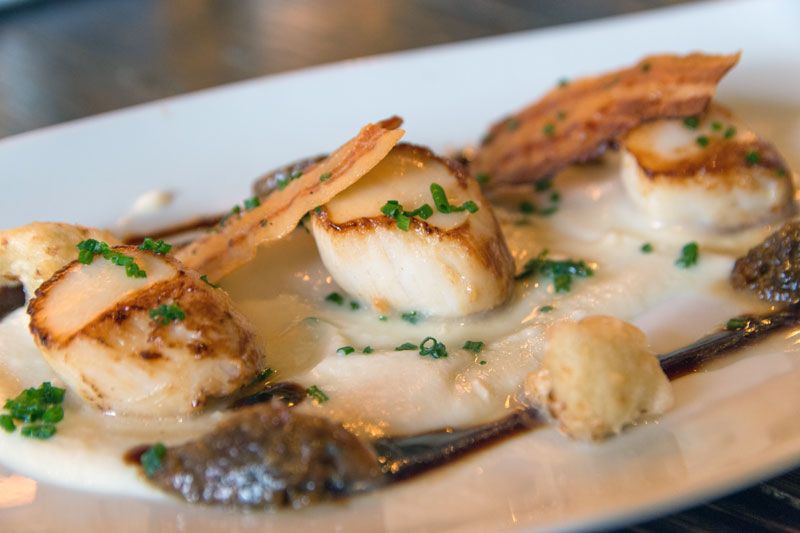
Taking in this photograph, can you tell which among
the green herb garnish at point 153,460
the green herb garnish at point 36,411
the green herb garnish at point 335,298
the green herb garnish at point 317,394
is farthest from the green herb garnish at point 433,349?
the green herb garnish at point 36,411

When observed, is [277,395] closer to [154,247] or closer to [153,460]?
[153,460]

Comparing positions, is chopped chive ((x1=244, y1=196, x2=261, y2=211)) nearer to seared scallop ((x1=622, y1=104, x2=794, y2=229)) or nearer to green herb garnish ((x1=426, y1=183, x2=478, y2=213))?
green herb garnish ((x1=426, y1=183, x2=478, y2=213))

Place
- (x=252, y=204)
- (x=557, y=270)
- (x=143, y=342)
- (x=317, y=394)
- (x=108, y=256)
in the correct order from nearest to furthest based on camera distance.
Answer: (x=143, y=342), (x=317, y=394), (x=108, y=256), (x=557, y=270), (x=252, y=204)

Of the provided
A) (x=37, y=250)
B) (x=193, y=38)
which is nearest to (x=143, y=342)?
(x=37, y=250)

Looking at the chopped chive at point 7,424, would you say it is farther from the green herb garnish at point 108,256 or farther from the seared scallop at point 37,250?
the seared scallop at point 37,250

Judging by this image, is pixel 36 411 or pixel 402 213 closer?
pixel 36 411

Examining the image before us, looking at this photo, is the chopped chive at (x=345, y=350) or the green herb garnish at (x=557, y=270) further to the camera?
the green herb garnish at (x=557, y=270)

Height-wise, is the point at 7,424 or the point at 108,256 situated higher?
the point at 108,256
